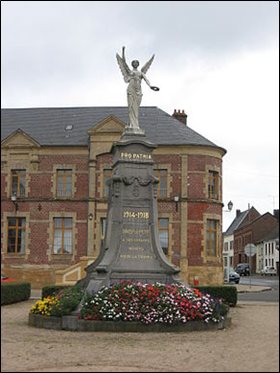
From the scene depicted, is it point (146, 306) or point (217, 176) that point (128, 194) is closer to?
point (146, 306)

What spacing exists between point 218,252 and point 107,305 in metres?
19.3

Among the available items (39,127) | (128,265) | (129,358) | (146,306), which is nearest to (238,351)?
(129,358)

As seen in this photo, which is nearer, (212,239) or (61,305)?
(61,305)

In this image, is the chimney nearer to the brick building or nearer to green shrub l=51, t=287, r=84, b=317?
the brick building

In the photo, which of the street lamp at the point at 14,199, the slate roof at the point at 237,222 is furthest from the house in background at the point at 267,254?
the street lamp at the point at 14,199

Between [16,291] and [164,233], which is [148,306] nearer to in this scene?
[16,291]

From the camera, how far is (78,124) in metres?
32.7

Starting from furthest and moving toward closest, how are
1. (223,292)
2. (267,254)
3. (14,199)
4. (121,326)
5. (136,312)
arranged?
1. (267,254)
2. (14,199)
3. (223,292)
4. (136,312)
5. (121,326)

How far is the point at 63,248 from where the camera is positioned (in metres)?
29.9

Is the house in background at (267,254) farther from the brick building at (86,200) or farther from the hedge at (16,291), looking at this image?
the hedge at (16,291)

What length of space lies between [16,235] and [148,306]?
65.4ft

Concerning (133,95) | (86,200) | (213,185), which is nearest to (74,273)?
(86,200)

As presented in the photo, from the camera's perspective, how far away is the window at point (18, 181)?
1204 inches

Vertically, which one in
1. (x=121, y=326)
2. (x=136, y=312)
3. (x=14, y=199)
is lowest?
(x=121, y=326)
